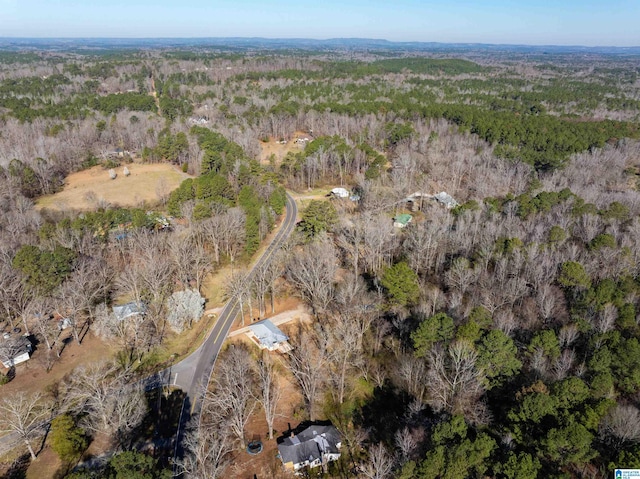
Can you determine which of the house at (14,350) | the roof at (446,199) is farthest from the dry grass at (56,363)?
the roof at (446,199)

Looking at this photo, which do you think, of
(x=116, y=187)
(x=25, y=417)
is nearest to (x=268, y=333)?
(x=25, y=417)

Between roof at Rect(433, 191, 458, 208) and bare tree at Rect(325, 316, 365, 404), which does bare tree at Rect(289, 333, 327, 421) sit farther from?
roof at Rect(433, 191, 458, 208)

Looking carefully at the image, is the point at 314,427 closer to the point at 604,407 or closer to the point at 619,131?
the point at 604,407

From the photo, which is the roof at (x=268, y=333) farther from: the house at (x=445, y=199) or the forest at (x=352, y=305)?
the house at (x=445, y=199)

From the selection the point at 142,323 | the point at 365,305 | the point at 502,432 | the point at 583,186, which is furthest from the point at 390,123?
the point at 502,432

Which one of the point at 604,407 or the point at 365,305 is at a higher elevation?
the point at 604,407

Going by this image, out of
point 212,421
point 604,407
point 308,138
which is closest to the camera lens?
point 604,407

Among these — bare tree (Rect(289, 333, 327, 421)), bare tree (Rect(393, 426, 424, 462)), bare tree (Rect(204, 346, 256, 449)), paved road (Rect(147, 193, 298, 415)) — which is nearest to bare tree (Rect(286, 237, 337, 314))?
bare tree (Rect(289, 333, 327, 421))
